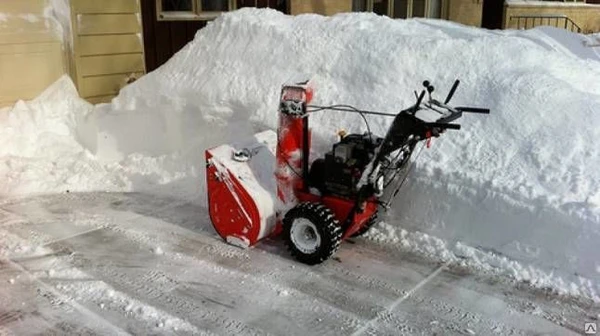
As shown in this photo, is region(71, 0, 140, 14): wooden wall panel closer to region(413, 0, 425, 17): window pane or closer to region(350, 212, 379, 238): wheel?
region(350, 212, 379, 238): wheel

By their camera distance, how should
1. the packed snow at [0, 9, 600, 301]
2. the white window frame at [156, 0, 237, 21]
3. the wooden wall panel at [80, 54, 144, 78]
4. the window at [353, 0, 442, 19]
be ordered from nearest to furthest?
the packed snow at [0, 9, 600, 301] → the wooden wall panel at [80, 54, 144, 78] → the white window frame at [156, 0, 237, 21] → the window at [353, 0, 442, 19]

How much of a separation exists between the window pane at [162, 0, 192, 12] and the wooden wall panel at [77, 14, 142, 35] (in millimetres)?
549

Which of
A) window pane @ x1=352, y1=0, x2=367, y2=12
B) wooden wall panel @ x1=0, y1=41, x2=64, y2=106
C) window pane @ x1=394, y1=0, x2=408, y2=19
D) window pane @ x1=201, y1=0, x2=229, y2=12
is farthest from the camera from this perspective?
window pane @ x1=394, y1=0, x2=408, y2=19

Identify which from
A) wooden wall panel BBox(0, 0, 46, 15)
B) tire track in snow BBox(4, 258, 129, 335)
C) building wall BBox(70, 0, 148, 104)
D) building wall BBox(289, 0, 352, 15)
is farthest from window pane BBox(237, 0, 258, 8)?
tire track in snow BBox(4, 258, 129, 335)

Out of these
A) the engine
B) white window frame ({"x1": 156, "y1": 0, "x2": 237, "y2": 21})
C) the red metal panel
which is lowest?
the red metal panel

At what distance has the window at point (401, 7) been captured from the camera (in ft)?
39.8

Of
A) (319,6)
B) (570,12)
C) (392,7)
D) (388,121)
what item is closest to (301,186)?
(388,121)

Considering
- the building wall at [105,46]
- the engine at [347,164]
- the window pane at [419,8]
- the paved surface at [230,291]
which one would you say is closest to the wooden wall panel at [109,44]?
the building wall at [105,46]

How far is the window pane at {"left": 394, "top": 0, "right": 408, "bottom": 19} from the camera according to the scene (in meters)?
12.7

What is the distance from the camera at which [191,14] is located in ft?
31.8

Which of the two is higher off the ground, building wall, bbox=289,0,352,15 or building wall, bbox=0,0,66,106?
building wall, bbox=289,0,352,15

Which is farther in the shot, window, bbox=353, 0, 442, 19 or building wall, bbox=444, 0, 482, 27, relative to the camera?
building wall, bbox=444, 0, 482, 27

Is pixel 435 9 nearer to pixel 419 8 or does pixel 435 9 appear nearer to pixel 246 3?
pixel 419 8

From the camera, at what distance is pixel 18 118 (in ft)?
24.3
